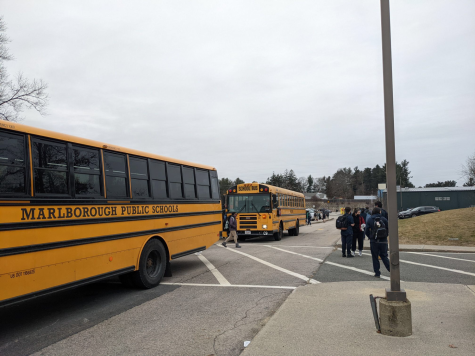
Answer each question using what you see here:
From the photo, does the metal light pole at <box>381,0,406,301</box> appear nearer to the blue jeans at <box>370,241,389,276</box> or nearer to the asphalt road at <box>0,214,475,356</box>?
the asphalt road at <box>0,214,475,356</box>

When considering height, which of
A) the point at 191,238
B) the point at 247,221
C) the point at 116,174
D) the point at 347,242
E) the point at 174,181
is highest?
the point at 116,174

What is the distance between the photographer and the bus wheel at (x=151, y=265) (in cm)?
795

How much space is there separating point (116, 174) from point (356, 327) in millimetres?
4963

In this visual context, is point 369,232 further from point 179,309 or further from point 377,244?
point 179,309

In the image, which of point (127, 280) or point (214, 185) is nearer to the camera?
→ point (127, 280)

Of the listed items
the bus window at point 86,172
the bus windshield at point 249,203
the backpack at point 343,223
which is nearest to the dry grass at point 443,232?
the backpack at point 343,223

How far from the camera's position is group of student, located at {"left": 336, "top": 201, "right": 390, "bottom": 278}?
917 cm

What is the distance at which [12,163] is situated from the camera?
519cm

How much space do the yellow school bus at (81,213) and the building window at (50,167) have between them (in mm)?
15

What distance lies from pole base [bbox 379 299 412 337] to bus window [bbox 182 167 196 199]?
6.26 meters

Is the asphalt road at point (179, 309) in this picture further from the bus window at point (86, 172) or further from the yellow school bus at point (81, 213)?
the bus window at point (86, 172)

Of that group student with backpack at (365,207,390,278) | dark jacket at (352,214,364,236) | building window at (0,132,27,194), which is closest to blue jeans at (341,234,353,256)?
dark jacket at (352,214,364,236)

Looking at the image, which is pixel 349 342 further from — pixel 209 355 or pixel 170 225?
pixel 170 225

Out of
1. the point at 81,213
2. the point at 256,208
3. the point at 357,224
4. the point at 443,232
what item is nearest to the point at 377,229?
the point at 357,224
